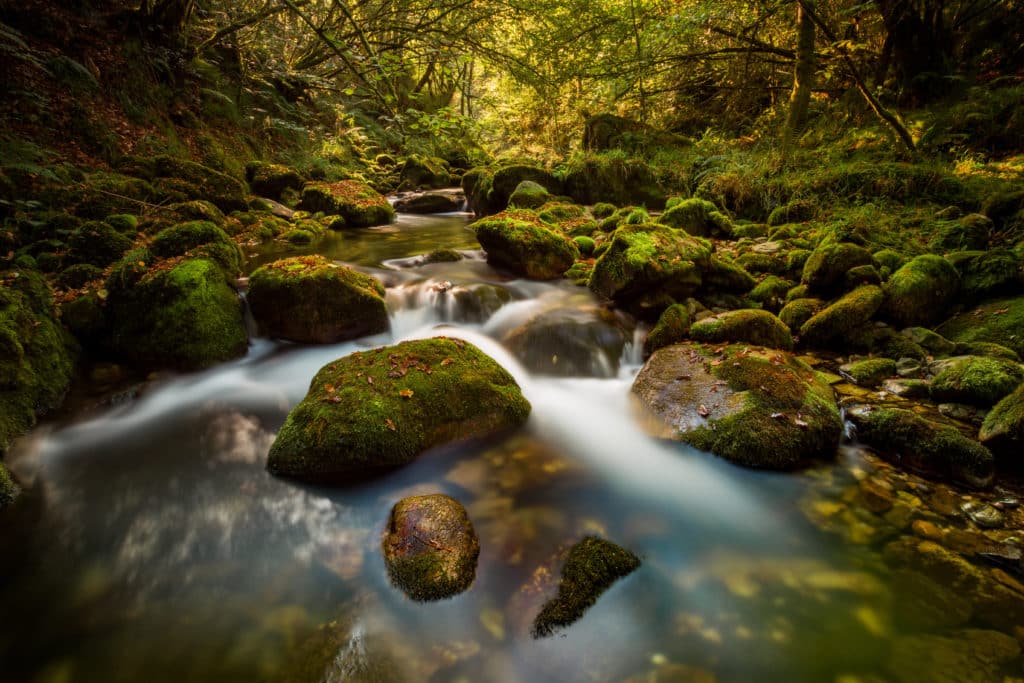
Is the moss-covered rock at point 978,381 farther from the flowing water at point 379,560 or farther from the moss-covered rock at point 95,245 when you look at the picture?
the moss-covered rock at point 95,245

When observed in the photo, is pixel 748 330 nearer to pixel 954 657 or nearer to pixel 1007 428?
pixel 1007 428

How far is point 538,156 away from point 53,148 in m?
11.9

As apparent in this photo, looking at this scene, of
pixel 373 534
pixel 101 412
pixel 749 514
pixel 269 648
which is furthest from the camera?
pixel 101 412

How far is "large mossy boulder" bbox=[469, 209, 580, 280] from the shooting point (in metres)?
7.06

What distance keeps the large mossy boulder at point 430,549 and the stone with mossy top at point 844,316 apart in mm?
4619

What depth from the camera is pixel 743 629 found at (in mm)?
2391

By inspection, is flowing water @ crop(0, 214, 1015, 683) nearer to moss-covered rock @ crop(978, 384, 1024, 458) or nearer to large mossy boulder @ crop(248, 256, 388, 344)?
large mossy boulder @ crop(248, 256, 388, 344)

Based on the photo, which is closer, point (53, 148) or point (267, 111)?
point (53, 148)

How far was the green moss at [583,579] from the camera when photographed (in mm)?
2422

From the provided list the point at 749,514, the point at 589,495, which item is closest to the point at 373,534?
the point at 589,495

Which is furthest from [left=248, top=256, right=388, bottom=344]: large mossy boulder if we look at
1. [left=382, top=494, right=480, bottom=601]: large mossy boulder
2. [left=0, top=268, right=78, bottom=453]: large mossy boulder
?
[left=382, top=494, right=480, bottom=601]: large mossy boulder

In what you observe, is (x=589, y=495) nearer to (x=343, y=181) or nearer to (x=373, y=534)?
(x=373, y=534)

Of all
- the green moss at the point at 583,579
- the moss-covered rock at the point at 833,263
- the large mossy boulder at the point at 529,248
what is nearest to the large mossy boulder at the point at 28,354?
the green moss at the point at 583,579

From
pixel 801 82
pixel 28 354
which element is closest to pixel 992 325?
pixel 801 82
